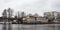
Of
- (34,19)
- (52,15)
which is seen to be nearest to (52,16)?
(52,15)

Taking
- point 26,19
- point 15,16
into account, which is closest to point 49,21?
point 26,19

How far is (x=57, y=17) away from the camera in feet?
39.5

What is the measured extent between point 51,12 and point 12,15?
3728mm

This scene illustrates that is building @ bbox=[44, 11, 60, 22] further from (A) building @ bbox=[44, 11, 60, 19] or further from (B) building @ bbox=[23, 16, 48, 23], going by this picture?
(B) building @ bbox=[23, 16, 48, 23]

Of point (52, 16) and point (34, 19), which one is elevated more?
point (52, 16)

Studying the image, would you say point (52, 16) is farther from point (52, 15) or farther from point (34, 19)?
point (34, 19)

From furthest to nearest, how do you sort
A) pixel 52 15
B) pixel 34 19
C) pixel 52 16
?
pixel 34 19, pixel 52 15, pixel 52 16

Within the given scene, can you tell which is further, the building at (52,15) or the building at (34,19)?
the building at (34,19)

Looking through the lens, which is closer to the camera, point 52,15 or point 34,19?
point 52,15

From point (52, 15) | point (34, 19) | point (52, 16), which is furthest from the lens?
point (34, 19)

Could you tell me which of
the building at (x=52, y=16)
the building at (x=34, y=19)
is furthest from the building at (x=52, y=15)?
the building at (x=34, y=19)

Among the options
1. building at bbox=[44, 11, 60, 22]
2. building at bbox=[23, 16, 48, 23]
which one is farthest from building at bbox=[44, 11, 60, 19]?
building at bbox=[23, 16, 48, 23]

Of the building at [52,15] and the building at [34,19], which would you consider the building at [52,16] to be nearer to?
the building at [52,15]

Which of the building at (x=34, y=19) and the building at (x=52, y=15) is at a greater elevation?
the building at (x=52, y=15)
